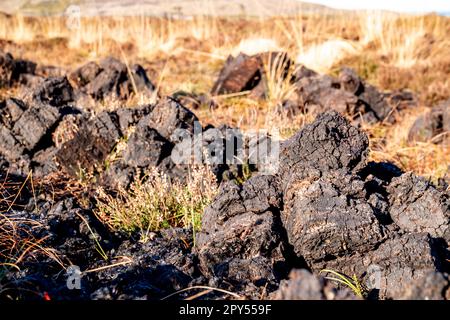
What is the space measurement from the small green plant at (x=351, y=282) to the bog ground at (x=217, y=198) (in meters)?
0.01

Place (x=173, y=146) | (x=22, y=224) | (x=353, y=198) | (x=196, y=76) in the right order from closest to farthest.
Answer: (x=353, y=198) < (x=22, y=224) < (x=173, y=146) < (x=196, y=76)

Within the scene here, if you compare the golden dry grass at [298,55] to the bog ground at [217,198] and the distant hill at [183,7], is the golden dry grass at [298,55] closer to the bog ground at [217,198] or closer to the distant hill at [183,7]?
the bog ground at [217,198]

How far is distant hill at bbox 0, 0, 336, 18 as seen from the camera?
41.1 ft

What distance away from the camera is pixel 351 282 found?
284 cm

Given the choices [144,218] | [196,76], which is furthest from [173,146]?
[196,76]

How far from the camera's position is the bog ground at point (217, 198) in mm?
2750

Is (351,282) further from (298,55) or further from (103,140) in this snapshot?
(298,55)

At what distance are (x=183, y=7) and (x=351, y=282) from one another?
2674 cm

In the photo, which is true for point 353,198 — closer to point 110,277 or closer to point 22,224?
point 110,277

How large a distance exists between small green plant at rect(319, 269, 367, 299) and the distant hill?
7.59 m

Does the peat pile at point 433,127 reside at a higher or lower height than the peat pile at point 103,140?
lower

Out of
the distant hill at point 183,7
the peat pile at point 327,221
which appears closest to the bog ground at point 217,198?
the peat pile at point 327,221
